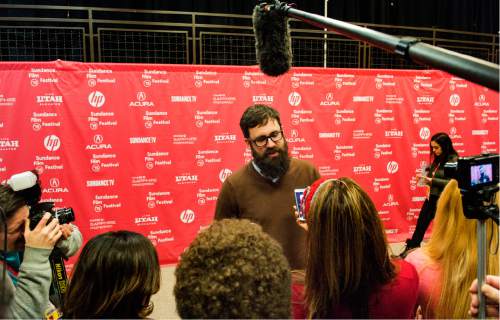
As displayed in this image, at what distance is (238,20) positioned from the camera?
16.6 ft

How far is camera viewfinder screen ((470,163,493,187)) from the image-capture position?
857 millimetres

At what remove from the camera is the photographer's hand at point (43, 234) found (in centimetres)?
141

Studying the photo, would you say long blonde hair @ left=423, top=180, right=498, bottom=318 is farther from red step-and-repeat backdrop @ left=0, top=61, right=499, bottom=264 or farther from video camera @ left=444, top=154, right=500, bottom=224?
red step-and-repeat backdrop @ left=0, top=61, right=499, bottom=264

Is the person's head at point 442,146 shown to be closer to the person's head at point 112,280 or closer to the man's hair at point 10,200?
the person's head at point 112,280

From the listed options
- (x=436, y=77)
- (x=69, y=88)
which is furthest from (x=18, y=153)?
(x=436, y=77)

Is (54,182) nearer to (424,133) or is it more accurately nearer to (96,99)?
(96,99)

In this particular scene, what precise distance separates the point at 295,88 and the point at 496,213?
3.73m

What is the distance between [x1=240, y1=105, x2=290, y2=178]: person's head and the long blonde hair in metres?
0.90

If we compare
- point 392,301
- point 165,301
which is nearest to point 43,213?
point 392,301

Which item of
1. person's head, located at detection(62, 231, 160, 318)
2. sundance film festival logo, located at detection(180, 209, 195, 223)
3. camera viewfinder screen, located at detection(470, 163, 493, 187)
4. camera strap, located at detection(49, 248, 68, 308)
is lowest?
sundance film festival logo, located at detection(180, 209, 195, 223)

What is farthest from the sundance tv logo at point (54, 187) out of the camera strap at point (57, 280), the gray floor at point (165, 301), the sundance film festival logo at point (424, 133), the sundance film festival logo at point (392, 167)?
the sundance film festival logo at point (424, 133)

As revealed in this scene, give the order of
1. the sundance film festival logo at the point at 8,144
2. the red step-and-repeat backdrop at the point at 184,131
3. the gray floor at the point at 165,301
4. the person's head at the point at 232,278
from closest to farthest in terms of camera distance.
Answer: the person's head at the point at 232,278
the gray floor at the point at 165,301
the sundance film festival logo at the point at 8,144
the red step-and-repeat backdrop at the point at 184,131

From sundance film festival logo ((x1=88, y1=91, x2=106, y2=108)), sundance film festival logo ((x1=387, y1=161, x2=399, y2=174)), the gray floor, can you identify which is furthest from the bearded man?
sundance film festival logo ((x1=387, y1=161, x2=399, y2=174))

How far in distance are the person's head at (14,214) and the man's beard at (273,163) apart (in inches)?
41.9
